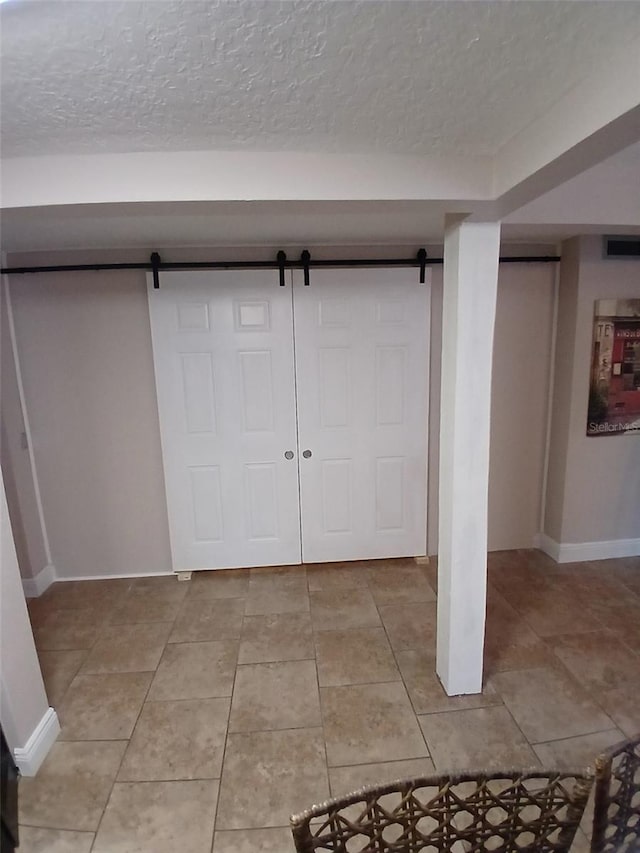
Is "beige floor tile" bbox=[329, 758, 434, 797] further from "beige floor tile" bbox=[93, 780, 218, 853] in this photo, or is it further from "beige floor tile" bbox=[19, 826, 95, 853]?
"beige floor tile" bbox=[19, 826, 95, 853]

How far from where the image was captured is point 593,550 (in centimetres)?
311

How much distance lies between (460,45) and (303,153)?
57 cm

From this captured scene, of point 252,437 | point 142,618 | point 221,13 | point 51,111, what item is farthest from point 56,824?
point 221,13

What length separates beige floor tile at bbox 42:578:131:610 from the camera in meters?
2.77

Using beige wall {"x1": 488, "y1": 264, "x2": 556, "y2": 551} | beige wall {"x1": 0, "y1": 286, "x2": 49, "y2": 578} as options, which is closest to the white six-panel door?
beige wall {"x1": 488, "y1": 264, "x2": 556, "y2": 551}

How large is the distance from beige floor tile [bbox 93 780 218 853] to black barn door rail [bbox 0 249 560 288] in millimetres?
2534

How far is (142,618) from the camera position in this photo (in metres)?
2.62

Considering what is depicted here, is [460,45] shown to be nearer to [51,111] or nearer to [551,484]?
[51,111]

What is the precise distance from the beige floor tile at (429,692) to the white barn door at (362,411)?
3.42 ft

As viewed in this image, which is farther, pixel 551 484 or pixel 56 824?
pixel 551 484

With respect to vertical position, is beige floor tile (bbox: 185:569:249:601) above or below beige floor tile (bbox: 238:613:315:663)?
above

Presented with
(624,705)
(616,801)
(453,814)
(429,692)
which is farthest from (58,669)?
(624,705)

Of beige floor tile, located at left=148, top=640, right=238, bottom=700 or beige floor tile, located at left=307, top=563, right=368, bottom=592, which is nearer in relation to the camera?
beige floor tile, located at left=148, top=640, right=238, bottom=700

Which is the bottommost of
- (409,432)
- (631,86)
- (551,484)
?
(551,484)
